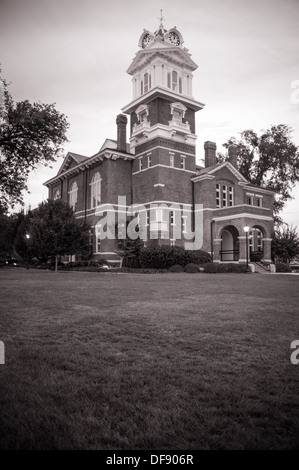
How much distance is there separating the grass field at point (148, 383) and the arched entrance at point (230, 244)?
86.4ft

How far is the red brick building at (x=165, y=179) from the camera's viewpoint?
97.0 ft

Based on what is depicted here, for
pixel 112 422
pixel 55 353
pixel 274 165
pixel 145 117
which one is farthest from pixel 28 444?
pixel 274 165

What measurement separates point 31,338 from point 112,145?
106ft

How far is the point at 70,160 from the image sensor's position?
126 feet

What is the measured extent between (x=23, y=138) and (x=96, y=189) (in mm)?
13527

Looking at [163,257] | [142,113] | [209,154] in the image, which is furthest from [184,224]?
[142,113]

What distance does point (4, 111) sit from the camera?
19203 mm

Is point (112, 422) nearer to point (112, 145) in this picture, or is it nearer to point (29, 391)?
point (29, 391)

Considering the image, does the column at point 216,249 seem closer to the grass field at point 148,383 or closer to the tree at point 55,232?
the tree at point 55,232

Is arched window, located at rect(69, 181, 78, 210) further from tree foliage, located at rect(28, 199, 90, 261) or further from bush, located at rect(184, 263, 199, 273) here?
bush, located at rect(184, 263, 199, 273)

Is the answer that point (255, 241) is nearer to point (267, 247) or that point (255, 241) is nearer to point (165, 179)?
point (267, 247)

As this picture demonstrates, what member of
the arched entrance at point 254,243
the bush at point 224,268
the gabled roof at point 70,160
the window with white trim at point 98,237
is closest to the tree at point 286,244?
the arched entrance at point 254,243

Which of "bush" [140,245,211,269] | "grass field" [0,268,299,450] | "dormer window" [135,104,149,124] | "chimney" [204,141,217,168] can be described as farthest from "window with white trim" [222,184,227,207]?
"grass field" [0,268,299,450]

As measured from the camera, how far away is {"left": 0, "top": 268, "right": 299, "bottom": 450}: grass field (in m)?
2.38
